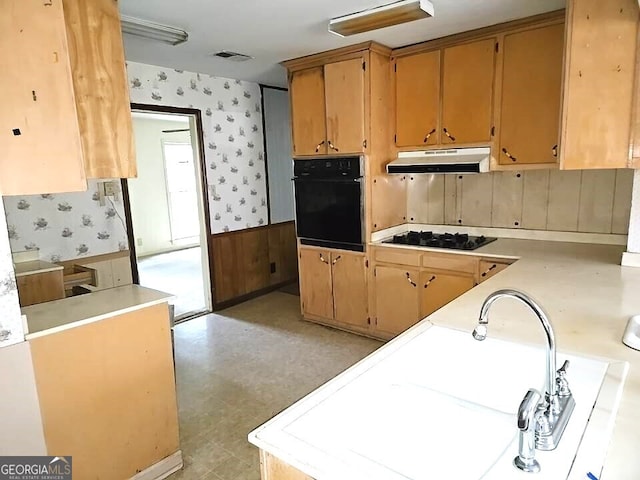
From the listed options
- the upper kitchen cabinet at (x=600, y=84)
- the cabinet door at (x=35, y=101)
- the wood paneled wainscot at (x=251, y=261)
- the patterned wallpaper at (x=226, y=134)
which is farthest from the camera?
the wood paneled wainscot at (x=251, y=261)

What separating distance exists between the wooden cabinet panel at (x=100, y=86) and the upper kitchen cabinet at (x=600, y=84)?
2.18 m

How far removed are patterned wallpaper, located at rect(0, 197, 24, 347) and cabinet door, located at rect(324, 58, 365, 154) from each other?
2587mm

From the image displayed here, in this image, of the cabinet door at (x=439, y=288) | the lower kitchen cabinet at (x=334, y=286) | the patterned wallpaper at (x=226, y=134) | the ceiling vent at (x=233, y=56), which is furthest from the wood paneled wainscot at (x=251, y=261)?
the cabinet door at (x=439, y=288)

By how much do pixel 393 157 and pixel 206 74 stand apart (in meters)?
2.18

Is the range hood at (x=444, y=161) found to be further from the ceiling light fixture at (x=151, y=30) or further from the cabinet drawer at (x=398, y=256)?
the ceiling light fixture at (x=151, y=30)

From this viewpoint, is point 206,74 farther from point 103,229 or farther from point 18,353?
point 18,353

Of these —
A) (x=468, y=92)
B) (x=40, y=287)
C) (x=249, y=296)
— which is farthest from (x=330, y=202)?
(x=40, y=287)

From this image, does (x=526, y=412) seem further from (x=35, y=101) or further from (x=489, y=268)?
(x=489, y=268)

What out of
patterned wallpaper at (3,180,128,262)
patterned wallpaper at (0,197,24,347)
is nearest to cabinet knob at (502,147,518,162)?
patterned wallpaper at (0,197,24,347)

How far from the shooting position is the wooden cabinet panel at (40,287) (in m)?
2.92

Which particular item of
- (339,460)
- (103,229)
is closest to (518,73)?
(339,460)

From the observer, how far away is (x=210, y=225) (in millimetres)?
4566

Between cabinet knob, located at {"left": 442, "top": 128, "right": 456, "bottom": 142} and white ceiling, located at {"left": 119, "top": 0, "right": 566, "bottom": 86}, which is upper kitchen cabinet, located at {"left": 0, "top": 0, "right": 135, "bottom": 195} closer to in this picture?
white ceiling, located at {"left": 119, "top": 0, "right": 566, "bottom": 86}

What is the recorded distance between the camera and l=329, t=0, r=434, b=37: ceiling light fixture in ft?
8.21
